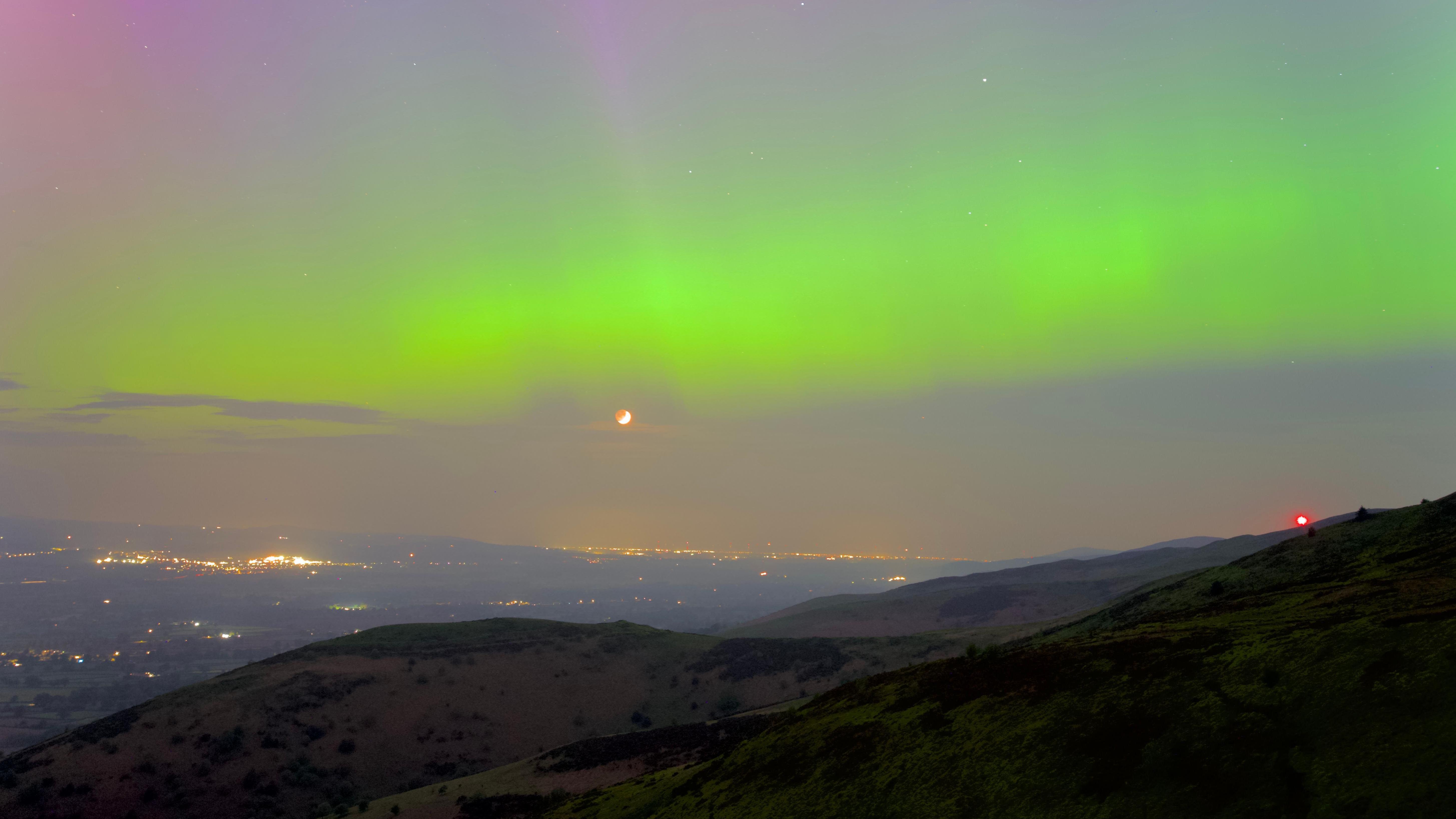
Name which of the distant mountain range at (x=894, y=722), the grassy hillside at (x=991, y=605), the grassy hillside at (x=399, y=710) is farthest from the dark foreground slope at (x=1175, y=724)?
the grassy hillside at (x=991, y=605)

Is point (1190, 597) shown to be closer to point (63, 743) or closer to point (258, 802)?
point (258, 802)

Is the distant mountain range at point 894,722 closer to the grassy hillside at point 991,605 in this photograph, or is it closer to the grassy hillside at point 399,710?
the grassy hillside at point 399,710

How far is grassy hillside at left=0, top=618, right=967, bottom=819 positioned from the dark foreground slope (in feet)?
129

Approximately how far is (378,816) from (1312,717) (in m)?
50.1

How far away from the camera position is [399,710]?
256 ft

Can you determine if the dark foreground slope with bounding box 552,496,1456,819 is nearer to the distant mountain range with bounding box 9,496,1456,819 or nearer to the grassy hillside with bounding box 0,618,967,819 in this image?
the distant mountain range with bounding box 9,496,1456,819

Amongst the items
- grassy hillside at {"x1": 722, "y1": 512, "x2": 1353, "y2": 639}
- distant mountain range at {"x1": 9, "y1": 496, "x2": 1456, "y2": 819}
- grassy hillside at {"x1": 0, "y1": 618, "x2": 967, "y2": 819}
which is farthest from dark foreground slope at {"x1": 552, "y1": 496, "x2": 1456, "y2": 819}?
grassy hillside at {"x1": 722, "y1": 512, "x2": 1353, "y2": 639}

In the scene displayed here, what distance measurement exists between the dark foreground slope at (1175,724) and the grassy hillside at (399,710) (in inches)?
1552

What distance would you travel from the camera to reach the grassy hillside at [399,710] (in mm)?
59719

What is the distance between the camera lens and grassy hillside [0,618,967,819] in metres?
59.7

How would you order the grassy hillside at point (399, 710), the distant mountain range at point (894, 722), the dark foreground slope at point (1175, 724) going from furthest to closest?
the grassy hillside at point (399, 710), the distant mountain range at point (894, 722), the dark foreground slope at point (1175, 724)

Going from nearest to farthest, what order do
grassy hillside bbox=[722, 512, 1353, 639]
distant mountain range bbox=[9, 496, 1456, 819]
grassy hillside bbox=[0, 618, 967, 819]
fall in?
distant mountain range bbox=[9, 496, 1456, 819] → grassy hillside bbox=[0, 618, 967, 819] → grassy hillside bbox=[722, 512, 1353, 639]

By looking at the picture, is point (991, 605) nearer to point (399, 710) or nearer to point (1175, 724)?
point (399, 710)

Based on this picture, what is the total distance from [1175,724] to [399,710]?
247 ft
